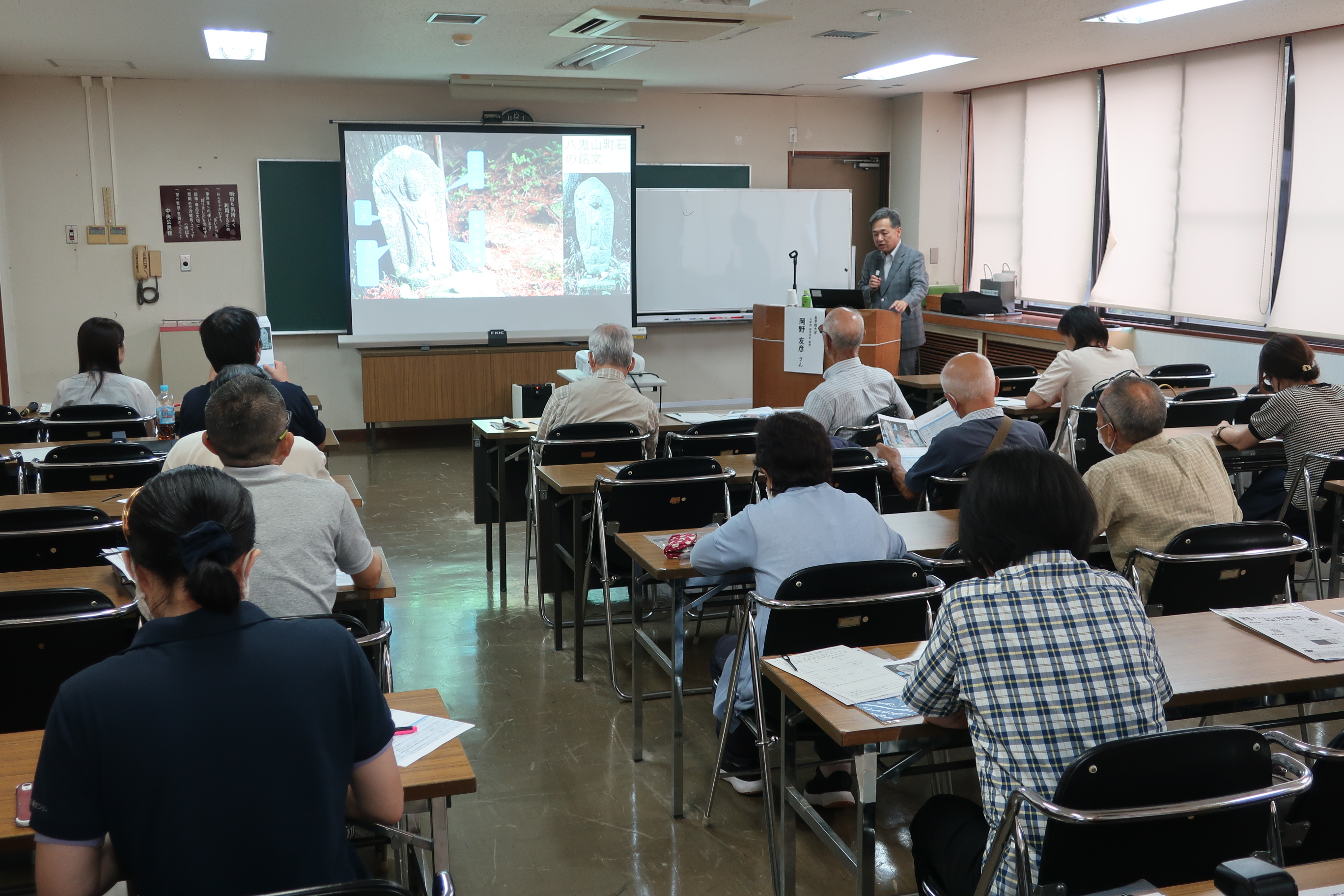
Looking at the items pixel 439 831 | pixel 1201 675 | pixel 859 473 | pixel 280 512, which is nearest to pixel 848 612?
pixel 1201 675

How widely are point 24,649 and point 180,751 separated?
138cm

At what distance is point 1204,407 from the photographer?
5.64 meters

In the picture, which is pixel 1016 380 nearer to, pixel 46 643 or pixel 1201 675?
pixel 1201 675

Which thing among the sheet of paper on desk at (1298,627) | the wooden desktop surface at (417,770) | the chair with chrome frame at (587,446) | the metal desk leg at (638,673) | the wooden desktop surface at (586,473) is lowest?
the metal desk leg at (638,673)

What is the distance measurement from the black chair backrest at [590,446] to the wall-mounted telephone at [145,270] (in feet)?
18.0

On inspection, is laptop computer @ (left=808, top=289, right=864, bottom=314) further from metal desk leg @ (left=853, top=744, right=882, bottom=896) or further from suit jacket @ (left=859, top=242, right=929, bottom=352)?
metal desk leg @ (left=853, top=744, right=882, bottom=896)

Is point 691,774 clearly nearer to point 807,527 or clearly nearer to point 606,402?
point 807,527

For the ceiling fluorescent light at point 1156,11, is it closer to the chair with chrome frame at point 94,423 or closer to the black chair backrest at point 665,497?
the black chair backrest at point 665,497

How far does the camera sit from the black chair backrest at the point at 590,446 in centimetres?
458

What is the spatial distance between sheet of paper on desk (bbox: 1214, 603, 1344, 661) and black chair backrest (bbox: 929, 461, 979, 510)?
1.27 meters

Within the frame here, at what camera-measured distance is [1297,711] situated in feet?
11.7

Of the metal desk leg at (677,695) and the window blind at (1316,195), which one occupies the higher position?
the window blind at (1316,195)

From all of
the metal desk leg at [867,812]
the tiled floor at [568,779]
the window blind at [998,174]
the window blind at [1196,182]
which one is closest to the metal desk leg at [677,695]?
the tiled floor at [568,779]

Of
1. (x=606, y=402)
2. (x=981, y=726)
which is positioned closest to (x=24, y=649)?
(x=981, y=726)
